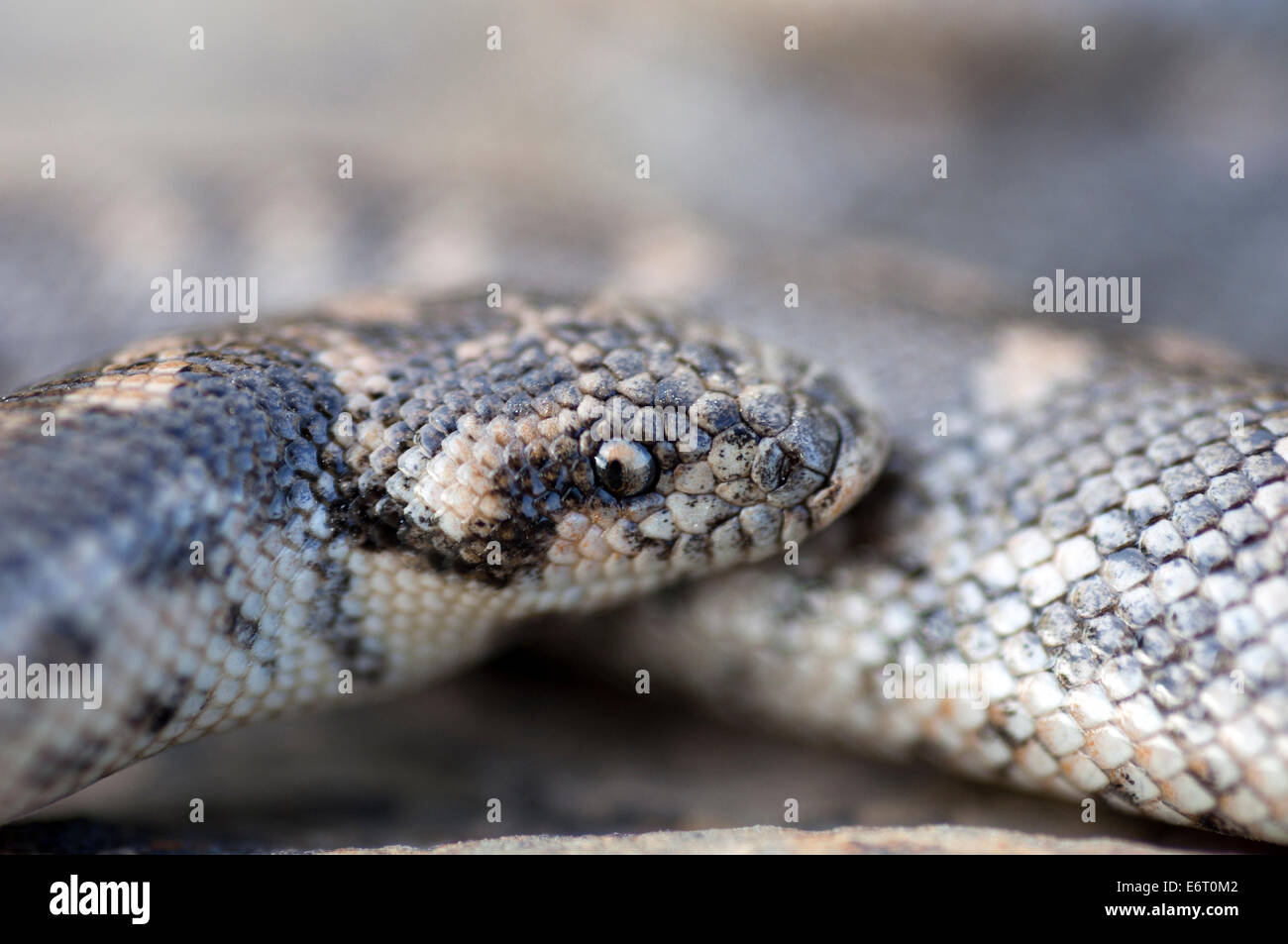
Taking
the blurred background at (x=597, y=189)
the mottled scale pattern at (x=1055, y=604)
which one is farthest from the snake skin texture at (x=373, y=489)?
the blurred background at (x=597, y=189)

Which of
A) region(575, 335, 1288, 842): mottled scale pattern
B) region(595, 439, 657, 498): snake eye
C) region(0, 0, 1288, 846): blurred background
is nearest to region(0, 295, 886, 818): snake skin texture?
region(595, 439, 657, 498): snake eye

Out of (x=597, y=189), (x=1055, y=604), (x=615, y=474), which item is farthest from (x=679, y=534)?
(x=597, y=189)

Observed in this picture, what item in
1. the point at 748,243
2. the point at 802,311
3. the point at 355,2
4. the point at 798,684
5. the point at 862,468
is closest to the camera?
the point at 862,468

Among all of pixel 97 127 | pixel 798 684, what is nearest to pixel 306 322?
pixel 798 684

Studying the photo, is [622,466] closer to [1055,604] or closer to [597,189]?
[1055,604]

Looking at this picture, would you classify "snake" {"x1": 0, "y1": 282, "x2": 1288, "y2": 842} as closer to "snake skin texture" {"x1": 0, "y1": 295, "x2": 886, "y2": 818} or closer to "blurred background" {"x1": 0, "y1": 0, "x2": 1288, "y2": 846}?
"snake skin texture" {"x1": 0, "y1": 295, "x2": 886, "y2": 818}

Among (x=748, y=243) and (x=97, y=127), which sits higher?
A: (x=97, y=127)

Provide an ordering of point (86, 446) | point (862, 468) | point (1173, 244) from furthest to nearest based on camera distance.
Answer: point (1173, 244), point (862, 468), point (86, 446)
